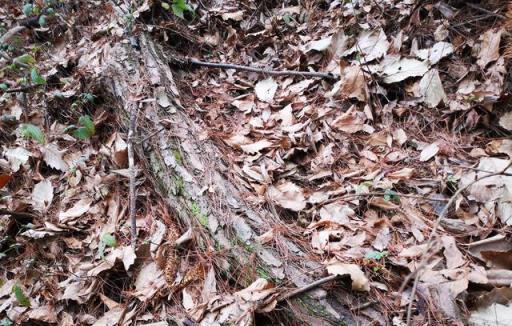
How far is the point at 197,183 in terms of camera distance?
230cm

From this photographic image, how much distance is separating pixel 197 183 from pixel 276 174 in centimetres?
54

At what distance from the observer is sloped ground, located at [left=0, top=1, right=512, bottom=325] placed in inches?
72.8

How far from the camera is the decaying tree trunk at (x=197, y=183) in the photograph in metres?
1.87

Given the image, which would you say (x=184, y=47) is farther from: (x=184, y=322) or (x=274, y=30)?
(x=184, y=322)

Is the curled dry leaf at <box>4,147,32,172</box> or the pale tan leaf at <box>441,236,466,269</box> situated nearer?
the pale tan leaf at <box>441,236,466,269</box>

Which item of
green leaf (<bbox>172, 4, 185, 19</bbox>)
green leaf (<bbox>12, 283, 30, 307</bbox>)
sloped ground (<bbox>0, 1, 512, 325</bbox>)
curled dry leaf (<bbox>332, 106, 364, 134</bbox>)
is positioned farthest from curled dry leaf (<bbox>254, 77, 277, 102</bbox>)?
green leaf (<bbox>12, 283, 30, 307</bbox>)

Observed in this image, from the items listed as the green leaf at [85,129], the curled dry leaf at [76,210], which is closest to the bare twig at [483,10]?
the green leaf at [85,129]

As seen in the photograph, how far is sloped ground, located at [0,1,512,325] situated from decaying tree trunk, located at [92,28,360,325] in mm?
12

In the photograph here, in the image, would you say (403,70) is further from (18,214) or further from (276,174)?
(18,214)

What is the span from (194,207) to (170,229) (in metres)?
0.25

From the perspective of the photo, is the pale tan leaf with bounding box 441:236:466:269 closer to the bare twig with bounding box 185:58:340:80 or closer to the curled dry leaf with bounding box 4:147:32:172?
the bare twig with bounding box 185:58:340:80

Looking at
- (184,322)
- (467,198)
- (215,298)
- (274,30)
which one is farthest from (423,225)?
(274,30)

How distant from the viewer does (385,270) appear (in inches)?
71.9

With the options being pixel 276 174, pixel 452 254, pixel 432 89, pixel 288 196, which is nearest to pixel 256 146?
pixel 276 174
